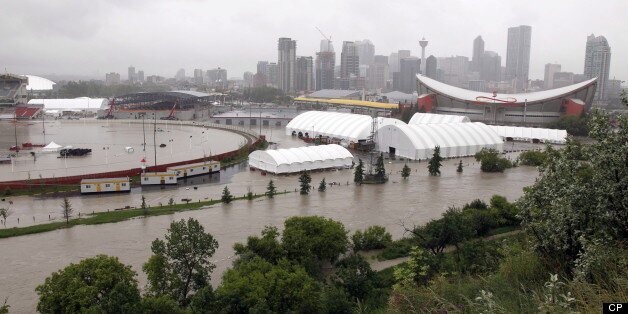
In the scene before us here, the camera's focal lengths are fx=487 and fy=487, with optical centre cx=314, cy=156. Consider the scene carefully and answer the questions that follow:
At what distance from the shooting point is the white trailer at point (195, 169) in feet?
37.0

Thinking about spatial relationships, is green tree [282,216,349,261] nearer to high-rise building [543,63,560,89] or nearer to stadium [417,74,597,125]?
stadium [417,74,597,125]

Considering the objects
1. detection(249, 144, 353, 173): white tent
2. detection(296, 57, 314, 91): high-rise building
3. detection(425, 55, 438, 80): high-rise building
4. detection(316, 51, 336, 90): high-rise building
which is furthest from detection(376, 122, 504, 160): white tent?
detection(425, 55, 438, 80): high-rise building

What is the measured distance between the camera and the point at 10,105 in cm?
2800

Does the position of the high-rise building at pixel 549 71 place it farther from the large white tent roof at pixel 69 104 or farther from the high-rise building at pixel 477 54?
the large white tent roof at pixel 69 104

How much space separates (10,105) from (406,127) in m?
24.2

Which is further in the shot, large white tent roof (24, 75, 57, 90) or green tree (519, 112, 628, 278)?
large white tent roof (24, 75, 57, 90)

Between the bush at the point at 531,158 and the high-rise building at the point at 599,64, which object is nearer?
the bush at the point at 531,158

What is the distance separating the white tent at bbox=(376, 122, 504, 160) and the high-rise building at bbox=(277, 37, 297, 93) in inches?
1864

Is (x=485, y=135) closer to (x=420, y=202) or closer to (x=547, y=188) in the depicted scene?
(x=420, y=202)

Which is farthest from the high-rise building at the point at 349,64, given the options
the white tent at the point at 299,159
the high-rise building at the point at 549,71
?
the white tent at the point at 299,159

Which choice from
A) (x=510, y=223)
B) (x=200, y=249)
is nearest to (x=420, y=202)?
(x=510, y=223)

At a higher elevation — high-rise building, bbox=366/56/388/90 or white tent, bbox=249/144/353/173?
high-rise building, bbox=366/56/388/90

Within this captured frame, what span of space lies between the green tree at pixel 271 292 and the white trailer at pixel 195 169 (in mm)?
7269

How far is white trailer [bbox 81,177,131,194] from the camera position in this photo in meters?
9.80
